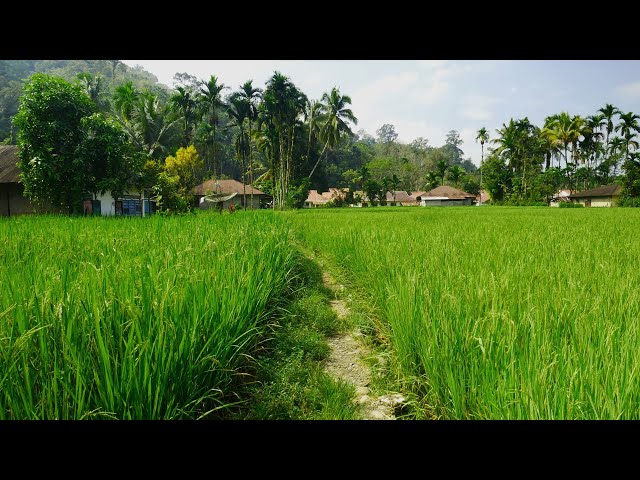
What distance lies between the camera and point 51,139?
43.4 feet

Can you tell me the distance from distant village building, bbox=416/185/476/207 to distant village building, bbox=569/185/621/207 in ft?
39.4

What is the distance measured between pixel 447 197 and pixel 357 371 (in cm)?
5009

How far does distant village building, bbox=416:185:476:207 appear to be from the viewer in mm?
49375

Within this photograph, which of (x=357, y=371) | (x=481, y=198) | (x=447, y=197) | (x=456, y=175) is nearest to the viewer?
(x=357, y=371)

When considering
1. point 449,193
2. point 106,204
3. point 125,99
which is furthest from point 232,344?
point 449,193

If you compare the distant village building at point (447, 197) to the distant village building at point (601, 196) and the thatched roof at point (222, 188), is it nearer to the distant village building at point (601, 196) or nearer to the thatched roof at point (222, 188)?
the distant village building at point (601, 196)

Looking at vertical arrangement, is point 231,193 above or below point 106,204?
above

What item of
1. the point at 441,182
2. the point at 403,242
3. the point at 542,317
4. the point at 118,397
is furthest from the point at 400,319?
the point at 441,182

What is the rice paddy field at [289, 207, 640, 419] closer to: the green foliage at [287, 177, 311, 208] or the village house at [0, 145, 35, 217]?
the village house at [0, 145, 35, 217]

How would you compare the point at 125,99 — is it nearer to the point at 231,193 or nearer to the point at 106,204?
the point at 231,193

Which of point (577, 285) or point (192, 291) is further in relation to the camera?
point (577, 285)

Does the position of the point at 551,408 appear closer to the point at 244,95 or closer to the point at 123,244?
the point at 123,244

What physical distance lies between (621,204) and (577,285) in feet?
126

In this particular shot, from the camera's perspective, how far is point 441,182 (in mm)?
56594
